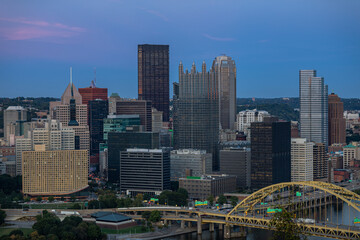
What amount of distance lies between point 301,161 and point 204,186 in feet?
77.4

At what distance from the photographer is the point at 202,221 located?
83.5m

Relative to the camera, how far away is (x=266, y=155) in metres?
110

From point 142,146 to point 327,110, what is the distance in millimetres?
61003

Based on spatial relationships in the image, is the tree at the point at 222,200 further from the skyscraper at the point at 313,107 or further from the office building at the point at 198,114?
the skyscraper at the point at 313,107

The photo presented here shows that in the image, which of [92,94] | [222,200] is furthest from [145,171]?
[92,94]

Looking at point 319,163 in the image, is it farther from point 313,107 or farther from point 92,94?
point 92,94

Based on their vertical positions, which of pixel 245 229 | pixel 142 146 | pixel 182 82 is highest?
pixel 182 82

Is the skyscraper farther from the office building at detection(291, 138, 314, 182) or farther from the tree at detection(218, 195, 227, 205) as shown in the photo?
the tree at detection(218, 195, 227, 205)

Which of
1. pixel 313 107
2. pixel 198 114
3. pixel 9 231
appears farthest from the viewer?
pixel 313 107

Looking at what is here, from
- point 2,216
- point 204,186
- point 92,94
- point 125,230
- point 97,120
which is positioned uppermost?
point 92,94

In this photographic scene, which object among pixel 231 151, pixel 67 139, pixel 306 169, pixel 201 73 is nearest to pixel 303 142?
pixel 306 169

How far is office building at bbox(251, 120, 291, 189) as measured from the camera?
110 metres

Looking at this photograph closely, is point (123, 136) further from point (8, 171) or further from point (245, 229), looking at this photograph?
point (245, 229)

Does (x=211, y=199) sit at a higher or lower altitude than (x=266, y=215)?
lower
